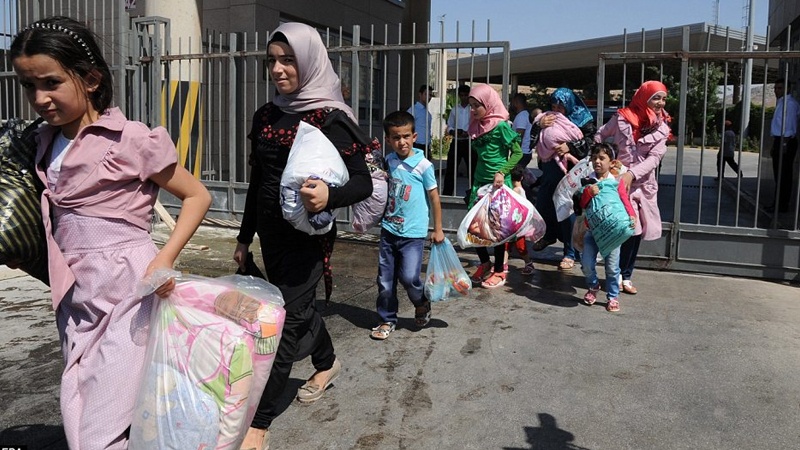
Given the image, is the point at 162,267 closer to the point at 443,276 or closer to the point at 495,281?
the point at 443,276

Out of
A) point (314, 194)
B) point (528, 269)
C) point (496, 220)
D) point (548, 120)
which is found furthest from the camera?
point (548, 120)

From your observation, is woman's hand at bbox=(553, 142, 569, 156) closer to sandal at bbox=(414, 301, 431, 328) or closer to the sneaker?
the sneaker

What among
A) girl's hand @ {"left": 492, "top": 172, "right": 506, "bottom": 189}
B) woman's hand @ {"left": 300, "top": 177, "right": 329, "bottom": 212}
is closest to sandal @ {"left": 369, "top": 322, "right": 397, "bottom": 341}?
girl's hand @ {"left": 492, "top": 172, "right": 506, "bottom": 189}

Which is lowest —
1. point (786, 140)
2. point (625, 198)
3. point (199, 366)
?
point (199, 366)

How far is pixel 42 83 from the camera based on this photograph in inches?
91.3

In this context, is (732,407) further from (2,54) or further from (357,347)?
(2,54)

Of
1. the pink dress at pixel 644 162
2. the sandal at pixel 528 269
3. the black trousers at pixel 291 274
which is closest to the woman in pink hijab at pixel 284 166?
the black trousers at pixel 291 274

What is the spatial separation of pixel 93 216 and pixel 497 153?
4270 millimetres

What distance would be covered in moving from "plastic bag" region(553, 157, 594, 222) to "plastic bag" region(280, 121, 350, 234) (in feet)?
11.6

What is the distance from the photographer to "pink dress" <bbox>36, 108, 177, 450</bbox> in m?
2.29

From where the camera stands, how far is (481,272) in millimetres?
6473

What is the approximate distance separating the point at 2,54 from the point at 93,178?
917cm

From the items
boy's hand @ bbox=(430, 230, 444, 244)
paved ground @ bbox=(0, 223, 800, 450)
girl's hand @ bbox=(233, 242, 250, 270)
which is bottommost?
Result: paved ground @ bbox=(0, 223, 800, 450)

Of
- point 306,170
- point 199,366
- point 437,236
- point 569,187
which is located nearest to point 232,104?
point 569,187
